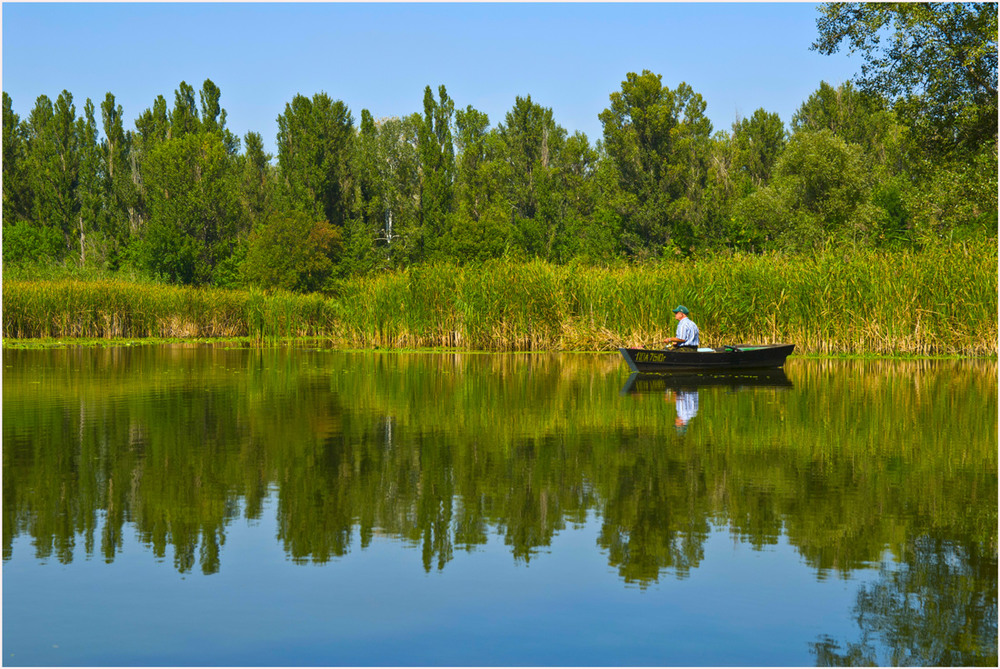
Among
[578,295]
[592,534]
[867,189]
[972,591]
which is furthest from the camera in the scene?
[867,189]

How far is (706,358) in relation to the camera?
864 inches

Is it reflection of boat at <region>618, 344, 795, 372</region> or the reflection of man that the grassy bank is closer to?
reflection of boat at <region>618, 344, 795, 372</region>

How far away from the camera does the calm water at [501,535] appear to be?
5.36m

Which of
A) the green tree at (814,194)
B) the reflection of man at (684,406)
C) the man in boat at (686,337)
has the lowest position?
the reflection of man at (684,406)

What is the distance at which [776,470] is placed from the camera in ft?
33.2

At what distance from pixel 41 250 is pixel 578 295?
4639cm

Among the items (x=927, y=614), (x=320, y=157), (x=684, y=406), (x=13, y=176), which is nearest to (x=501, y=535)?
(x=927, y=614)

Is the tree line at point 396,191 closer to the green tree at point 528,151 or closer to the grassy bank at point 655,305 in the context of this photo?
the green tree at point 528,151

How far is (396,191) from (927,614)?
6623 centimetres

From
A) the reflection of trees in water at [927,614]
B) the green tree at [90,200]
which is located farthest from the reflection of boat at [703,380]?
the green tree at [90,200]

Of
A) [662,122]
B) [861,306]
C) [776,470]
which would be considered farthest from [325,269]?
[776,470]

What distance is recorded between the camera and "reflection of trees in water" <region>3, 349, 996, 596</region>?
7.57 m

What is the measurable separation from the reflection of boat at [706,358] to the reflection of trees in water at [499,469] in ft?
9.53

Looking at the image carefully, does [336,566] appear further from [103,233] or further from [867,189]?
[103,233]
